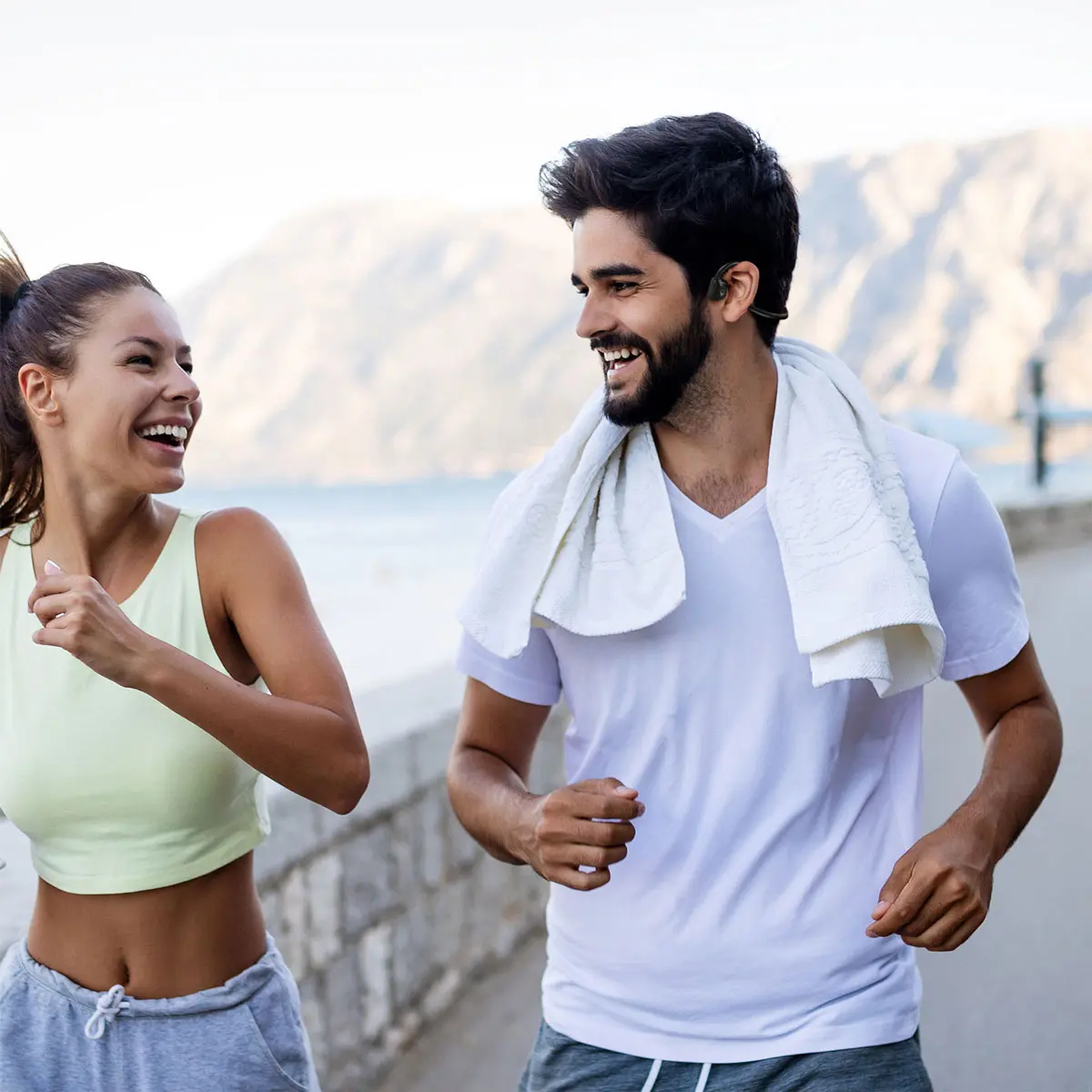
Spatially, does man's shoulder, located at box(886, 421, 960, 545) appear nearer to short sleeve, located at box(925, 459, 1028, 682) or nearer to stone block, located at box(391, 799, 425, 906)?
short sleeve, located at box(925, 459, 1028, 682)

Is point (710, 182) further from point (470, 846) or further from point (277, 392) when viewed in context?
point (277, 392)

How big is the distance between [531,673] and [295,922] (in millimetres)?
1297

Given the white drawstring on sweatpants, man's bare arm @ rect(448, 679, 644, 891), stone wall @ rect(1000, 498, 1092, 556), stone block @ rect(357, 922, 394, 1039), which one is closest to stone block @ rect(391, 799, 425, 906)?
stone block @ rect(357, 922, 394, 1039)

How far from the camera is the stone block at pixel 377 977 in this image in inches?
129

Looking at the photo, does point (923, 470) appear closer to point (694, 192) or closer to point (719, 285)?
point (719, 285)

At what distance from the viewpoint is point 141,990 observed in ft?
5.32

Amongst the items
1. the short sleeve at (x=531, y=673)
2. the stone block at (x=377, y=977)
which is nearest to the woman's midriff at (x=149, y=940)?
the short sleeve at (x=531, y=673)

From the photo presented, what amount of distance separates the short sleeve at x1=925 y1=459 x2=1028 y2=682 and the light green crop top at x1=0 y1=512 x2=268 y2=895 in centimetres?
89

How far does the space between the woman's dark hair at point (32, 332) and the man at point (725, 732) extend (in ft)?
1.93

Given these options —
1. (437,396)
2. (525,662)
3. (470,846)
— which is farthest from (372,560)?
(437,396)

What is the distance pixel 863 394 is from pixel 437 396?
64.6 m

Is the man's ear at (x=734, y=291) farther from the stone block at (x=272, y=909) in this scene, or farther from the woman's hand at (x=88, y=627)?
the stone block at (x=272, y=909)

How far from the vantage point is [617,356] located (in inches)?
70.1

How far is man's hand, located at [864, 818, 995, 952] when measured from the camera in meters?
1.53
